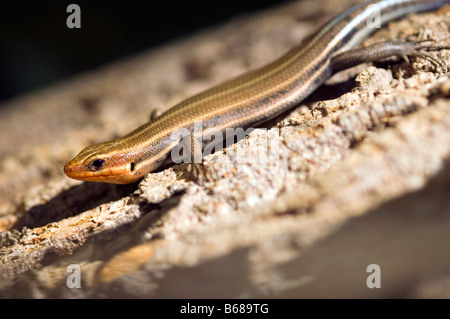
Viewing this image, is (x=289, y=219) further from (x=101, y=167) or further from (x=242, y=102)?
(x=101, y=167)

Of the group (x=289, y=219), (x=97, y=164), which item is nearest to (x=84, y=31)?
(x=97, y=164)

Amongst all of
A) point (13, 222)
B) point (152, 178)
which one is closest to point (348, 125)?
point (152, 178)

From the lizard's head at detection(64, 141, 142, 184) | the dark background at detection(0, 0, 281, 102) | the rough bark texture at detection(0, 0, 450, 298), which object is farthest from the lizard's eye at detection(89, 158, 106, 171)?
the dark background at detection(0, 0, 281, 102)

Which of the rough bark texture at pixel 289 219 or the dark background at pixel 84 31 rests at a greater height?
the dark background at pixel 84 31

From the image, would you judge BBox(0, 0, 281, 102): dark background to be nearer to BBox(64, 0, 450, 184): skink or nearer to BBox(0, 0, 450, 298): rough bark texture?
BBox(64, 0, 450, 184): skink

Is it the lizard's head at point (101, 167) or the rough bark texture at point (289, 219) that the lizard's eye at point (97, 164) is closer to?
the lizard's head at point (101, 167)

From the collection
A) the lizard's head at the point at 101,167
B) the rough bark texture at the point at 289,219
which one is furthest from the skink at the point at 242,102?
the rough bark texture at the point at 289,219
